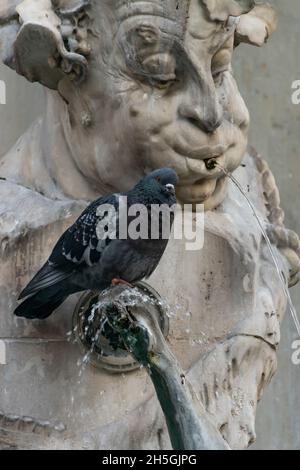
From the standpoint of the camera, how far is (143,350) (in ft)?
13.0

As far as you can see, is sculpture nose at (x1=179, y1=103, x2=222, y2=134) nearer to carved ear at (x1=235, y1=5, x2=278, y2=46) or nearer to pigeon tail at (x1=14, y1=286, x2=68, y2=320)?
carved ear at (x1=235, y1=5, x2=278, y2=46)

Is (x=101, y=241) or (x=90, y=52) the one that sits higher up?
(x=90, y=52)

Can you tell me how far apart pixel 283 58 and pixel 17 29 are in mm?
1415

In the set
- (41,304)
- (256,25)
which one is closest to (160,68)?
(256,25)

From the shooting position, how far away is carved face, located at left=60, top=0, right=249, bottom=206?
425 cm

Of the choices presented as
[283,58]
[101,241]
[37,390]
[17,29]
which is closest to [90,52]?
[17,29]

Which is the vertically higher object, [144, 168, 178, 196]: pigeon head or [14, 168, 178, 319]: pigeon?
[144, 168, 178, 196]: pigeon head

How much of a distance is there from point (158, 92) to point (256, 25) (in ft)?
1.17

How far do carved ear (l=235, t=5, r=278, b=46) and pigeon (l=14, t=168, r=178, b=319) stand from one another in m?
0.51

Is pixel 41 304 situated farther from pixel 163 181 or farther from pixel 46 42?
pixel 46 42

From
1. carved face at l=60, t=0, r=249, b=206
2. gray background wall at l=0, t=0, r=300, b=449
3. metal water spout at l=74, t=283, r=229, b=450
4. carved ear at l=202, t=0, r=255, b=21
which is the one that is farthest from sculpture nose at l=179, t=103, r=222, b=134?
gray background wall at l=0, t=0, r=300, b=449
